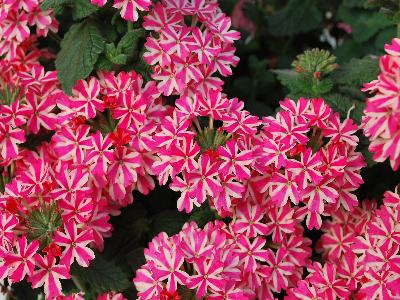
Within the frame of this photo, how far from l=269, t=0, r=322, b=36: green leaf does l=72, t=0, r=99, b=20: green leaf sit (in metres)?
0.71

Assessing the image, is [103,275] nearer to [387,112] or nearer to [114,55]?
[114,55]

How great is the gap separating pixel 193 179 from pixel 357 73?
0.51 meters

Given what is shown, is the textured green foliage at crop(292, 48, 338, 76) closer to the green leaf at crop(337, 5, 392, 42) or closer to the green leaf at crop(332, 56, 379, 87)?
the green leaf at crop(332, 56, 379, 87)

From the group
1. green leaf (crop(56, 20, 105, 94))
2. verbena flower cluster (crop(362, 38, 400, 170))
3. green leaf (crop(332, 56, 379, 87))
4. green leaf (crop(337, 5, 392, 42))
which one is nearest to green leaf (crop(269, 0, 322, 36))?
green leaf (crop(337, 5, 392, 42))

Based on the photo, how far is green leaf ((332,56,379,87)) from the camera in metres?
1.47

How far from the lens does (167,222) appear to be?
58.5 inches

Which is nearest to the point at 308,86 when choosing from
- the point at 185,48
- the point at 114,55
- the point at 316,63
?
the point at 316,63

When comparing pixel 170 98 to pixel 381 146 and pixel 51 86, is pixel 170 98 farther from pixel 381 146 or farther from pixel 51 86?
pixel 381 146

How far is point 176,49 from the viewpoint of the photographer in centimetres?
131

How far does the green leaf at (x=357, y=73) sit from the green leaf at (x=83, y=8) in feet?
1.81

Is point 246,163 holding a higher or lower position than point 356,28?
higher

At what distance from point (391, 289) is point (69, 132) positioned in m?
0.65

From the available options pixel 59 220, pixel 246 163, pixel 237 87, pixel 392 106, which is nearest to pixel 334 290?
pixel 246 163

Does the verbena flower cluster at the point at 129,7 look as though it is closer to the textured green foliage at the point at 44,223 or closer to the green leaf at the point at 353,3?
the textured green foliage at the point at 44,223
